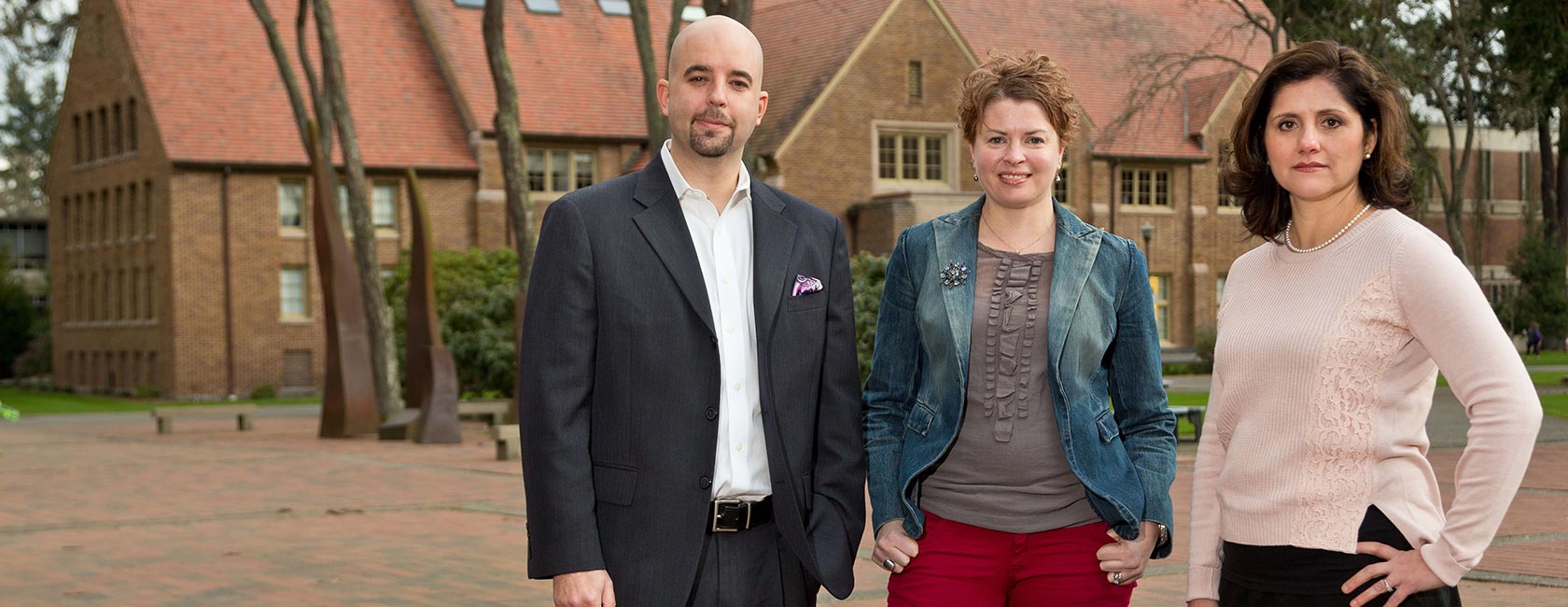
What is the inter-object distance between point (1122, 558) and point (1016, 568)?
8.7 inches

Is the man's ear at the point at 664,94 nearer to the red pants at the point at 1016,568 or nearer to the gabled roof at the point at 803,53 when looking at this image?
the red pants at the point at 1016,568

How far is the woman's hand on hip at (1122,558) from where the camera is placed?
11.3 feet

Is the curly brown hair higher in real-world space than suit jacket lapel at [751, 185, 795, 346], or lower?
higher

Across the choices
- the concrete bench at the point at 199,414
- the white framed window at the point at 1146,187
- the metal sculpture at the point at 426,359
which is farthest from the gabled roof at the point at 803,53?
the metal sculpture at the point at 426,359

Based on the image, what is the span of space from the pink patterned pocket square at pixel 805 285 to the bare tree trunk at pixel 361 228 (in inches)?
754

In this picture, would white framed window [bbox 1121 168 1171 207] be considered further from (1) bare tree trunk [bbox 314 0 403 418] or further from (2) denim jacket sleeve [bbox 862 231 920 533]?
(2) denim jacket sleeve [bbox 862 231 920 533]

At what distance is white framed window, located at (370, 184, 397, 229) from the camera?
130 feet

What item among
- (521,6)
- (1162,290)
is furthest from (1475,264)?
(521,6)

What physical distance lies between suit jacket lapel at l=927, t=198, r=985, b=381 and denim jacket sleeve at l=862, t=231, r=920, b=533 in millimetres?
103

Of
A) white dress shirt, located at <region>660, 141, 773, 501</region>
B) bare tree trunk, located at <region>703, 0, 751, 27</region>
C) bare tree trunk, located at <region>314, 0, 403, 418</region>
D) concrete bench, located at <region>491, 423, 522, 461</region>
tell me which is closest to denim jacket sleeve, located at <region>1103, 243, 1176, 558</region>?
white dress shirt, located at <region>660, 141, 773, 501</region>

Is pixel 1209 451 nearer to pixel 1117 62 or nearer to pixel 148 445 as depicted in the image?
pixel 148 445

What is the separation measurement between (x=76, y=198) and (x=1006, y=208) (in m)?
45.8

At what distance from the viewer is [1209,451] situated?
3264mm

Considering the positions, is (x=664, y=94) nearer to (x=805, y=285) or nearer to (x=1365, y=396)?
(x=805, y=285)
